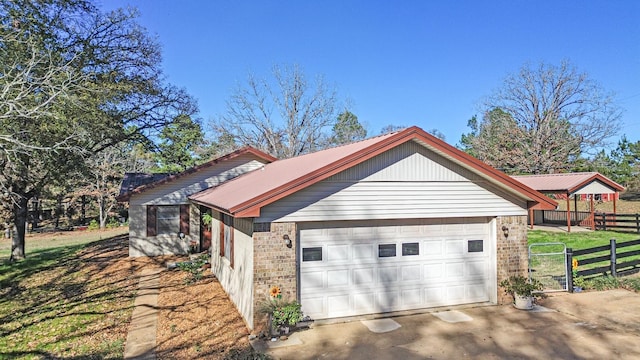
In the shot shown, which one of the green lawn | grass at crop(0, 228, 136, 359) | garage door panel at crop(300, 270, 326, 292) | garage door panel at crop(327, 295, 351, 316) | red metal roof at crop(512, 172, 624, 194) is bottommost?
grass at crop(0, 228, 136, 359)

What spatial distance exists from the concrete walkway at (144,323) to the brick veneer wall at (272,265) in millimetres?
2100

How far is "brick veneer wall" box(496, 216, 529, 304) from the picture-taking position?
32.9ft

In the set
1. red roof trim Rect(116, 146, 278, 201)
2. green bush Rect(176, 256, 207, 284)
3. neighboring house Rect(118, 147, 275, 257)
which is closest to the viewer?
green bush Rect(176, 256, 207, 284)

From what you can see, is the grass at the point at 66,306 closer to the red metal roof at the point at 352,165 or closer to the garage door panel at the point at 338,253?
the red metal roof at the point at 352,165

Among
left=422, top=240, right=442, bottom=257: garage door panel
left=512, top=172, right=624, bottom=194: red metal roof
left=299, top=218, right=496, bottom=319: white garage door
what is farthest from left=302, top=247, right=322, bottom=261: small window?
left=512, top=172, right=624, bottom=194: red metal roof

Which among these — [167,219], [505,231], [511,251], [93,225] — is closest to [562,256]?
[511,251]

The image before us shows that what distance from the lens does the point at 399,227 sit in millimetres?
9547

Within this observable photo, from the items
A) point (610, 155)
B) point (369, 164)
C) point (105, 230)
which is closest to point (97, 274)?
point (369, 164)

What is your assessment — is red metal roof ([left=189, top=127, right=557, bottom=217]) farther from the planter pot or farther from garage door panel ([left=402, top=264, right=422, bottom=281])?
garage door panel ([left=402, top=264, right=422, bottom=281])

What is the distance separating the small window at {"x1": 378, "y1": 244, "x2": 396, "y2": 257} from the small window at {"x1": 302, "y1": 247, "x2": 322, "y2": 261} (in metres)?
1.43

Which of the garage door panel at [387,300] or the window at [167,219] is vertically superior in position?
the window at [167,219]

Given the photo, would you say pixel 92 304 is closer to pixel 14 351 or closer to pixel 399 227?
pixel 14 351

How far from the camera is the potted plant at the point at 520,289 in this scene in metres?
9.55

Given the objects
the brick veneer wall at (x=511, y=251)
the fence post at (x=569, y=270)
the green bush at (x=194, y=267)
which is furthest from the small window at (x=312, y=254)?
the fence post at (x=569, y=270)
